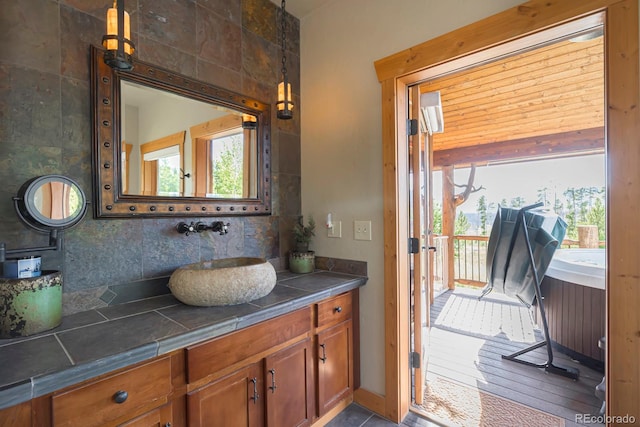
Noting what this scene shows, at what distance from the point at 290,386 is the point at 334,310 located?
18.5 inches

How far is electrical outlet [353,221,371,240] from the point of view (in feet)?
6.42

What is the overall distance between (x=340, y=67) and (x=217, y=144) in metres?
1.01

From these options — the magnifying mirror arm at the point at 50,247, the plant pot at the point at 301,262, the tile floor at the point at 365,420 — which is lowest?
the tile floor at the point at 365,420

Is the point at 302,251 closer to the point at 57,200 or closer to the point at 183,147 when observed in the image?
the point at 183,147

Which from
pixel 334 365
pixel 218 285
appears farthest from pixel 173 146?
pixel 334 365

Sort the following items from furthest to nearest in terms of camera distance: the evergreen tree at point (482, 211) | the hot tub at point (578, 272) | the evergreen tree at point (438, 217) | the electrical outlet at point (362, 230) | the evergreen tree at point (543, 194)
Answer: the evergreen tree at point (438, 217)
the evergreen tree at point (482, 211)
the evergreen tree at point (543, 194)
the hot tub at point (578, 272)
the electrical outlet at point (362, 230)

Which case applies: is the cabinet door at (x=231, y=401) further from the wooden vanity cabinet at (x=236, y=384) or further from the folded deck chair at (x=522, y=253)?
the folded deck chair at (x=522, y=253)

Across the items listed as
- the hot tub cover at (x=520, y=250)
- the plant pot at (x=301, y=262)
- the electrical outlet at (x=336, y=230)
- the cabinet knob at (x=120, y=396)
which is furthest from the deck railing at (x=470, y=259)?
the cabinet knob at (x=120, y=396)

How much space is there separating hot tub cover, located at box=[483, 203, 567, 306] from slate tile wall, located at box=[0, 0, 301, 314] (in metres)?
2.08

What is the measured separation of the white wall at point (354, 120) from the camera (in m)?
1.84

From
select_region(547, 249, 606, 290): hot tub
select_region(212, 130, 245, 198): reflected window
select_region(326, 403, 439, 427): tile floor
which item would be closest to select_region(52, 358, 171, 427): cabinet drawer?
select_region(212, 130, 245, 198): reflected window

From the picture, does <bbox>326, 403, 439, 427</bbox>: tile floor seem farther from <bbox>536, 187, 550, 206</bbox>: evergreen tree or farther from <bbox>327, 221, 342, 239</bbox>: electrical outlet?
<bbox>536, 187, 550, 206</bbox>: evergreen tree

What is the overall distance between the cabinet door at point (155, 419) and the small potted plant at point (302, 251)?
3.73 feet

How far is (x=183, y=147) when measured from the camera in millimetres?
1698
